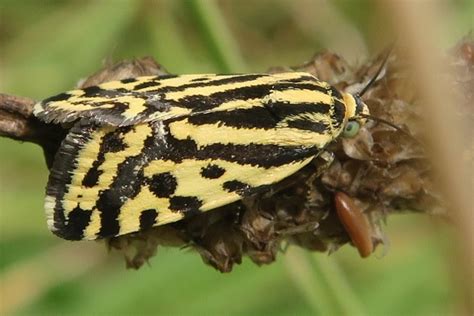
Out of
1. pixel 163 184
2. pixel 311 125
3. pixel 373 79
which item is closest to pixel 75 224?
pixel 163 184

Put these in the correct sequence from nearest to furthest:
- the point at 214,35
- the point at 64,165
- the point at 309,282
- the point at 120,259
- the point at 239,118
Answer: the point at 64,165, the point at 239,118, the point at 214,35, the point at 309,282, the point at 120,259

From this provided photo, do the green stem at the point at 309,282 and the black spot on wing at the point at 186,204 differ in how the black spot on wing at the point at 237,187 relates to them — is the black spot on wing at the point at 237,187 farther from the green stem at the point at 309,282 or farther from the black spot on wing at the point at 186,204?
the green stem at the point at 309,282

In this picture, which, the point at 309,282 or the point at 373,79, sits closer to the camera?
the point at 373,79

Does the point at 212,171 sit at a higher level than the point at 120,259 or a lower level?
lower

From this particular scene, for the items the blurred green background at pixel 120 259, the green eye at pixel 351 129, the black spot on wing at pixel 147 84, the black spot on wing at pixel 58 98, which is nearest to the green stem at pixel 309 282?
the blurred green background at pixel 120 259

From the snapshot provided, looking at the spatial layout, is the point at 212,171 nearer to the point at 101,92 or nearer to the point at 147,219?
the point at 147,219

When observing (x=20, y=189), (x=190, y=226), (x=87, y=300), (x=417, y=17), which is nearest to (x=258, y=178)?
(x=190, y=226)

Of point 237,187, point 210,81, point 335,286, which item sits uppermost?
point 210,81
